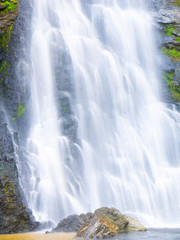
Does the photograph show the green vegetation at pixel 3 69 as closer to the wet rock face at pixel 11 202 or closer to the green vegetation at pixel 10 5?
the green vegetation at pixel 10 5

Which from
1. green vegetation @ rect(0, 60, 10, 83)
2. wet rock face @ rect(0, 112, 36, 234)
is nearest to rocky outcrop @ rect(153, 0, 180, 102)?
green vegetation @ rect(0, 60, 10, 83)

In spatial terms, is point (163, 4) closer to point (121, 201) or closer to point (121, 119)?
point (121, 119)

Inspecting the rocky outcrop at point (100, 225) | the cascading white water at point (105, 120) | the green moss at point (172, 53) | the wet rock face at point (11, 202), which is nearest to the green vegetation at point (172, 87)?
the cascading white water at point (105, 120)

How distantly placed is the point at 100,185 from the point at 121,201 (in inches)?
49.7

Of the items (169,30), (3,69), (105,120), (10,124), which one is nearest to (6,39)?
(3,69)

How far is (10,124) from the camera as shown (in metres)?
14.6

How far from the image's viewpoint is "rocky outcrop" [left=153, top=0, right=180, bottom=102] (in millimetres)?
23094

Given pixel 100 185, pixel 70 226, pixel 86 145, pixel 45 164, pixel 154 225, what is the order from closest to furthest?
pixel 70 226 < pixel 154 225 < pixel 45 164 < pixel 100 185 < pixel 86 145

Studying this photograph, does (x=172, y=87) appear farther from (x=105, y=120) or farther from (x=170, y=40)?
(x=105, y=120)

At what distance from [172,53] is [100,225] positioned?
56.7 feet

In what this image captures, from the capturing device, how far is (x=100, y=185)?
1538cm

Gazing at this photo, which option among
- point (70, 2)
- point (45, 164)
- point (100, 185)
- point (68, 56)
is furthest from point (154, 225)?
point (70, 2)

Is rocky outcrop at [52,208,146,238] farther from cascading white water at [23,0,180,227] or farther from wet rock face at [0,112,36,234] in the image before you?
cascading white water at [23,0,180,227]

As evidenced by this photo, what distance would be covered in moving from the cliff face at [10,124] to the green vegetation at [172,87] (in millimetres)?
10815
